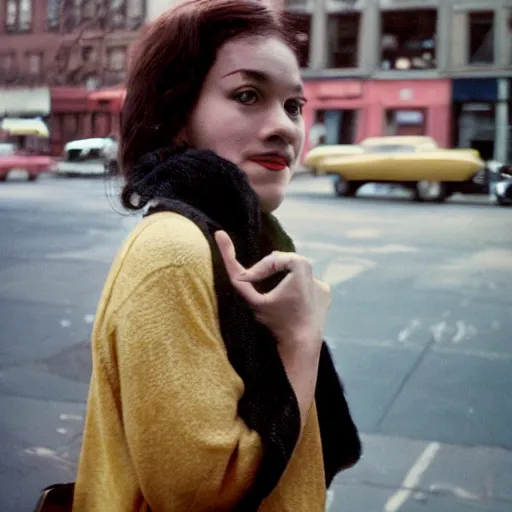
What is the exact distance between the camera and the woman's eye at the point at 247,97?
1.03 m

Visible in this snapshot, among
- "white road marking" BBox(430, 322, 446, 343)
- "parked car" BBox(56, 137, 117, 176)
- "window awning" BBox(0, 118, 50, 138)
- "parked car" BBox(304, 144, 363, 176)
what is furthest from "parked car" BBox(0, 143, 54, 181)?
"white road marking" BBox(430, 322, 446, 343)

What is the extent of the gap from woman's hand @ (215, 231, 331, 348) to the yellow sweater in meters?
0.03

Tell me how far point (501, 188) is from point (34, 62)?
8842 millimetres

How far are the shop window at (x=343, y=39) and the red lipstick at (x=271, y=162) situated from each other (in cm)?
1764

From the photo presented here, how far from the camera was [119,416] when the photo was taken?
0.93 metres

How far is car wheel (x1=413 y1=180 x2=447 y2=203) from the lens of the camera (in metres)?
13.9

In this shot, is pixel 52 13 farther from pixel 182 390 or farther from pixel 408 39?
pixel 408 39

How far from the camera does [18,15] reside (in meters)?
5.89

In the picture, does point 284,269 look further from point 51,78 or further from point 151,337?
point 51,78

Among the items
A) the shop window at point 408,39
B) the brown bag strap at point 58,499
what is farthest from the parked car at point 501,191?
the brown bag strap at point 58,499

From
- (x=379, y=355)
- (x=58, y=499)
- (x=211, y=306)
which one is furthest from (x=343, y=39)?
(x=211, y=306)

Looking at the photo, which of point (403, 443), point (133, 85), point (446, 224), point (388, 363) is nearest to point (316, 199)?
point (446, 224)

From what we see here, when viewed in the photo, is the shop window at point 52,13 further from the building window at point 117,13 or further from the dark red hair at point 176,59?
the dark red hair at point 176,59

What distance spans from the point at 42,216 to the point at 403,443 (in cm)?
869
